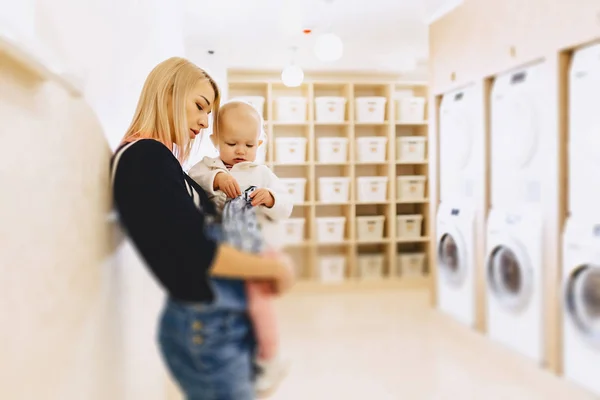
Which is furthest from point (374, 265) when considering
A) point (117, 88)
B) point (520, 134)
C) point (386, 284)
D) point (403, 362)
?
point (117, 88)

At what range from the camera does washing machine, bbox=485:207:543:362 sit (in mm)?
2193

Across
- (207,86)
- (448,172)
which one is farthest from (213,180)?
(448,172)

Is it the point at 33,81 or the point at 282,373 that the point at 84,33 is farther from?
the point at 282,373

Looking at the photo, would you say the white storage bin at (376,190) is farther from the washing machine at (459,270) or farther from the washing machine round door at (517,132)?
the washing machine round door at (517,132)

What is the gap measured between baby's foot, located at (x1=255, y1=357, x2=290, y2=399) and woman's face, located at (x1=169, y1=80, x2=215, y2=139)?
0.57 feet

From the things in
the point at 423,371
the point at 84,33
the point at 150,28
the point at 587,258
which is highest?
the point at 150,28

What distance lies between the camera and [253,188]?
0.36 meters

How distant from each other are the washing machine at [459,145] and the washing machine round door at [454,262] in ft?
0.75

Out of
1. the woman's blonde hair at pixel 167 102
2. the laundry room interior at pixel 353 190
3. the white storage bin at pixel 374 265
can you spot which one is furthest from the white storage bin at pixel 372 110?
the woman's blonde hair at pixel 167 102

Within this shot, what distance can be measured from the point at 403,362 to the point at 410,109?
1.25 meters

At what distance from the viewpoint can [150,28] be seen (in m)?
0.91

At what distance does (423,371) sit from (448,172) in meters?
0.84

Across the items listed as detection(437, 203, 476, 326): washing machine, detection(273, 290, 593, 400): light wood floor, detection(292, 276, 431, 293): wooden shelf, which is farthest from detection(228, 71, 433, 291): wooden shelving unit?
detection(273, 290, 593, 400): light wood floor

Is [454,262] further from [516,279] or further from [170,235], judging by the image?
[170,235]
